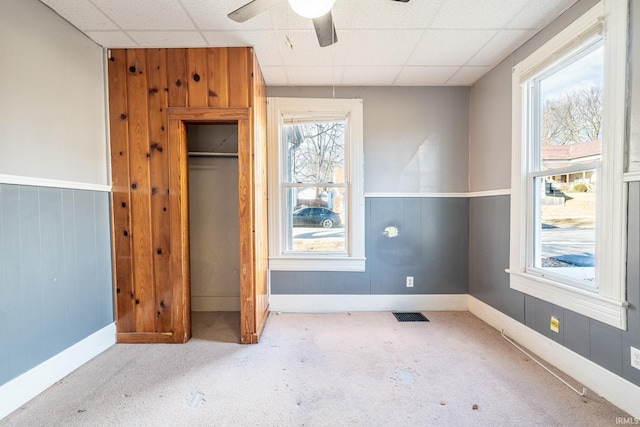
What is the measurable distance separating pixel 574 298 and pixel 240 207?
257cm

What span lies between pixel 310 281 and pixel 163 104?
2.24m

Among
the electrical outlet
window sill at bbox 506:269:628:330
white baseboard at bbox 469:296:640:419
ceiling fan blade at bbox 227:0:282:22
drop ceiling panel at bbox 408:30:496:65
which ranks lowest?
white baseboard at bbox 469:296:640:419

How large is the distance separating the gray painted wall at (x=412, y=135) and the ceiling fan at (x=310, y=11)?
1436mm

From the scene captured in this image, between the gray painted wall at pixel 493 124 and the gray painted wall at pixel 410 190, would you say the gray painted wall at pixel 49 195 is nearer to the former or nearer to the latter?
the gray painted wall at pixel 410 190

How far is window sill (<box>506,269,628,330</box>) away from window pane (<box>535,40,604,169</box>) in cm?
89

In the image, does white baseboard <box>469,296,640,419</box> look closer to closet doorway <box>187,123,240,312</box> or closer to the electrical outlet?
the electrical outlet

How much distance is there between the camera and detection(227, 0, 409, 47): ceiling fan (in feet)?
4.20

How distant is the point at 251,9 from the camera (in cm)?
144

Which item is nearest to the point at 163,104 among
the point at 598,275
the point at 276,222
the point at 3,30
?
the point at 3,30

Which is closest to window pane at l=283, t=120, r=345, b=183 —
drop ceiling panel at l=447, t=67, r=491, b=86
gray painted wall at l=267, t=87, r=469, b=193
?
gray painted wall at l=267, t=87, r=469, b=193

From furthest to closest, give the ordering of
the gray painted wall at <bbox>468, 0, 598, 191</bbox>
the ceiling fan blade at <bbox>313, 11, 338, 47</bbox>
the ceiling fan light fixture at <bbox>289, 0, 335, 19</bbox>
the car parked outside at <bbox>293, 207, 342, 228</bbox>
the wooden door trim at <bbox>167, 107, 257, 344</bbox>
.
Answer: the car parked outside at <bbox>293, 207, 342, 228</bbox>, the gray painted wall at <bbox>468, 0, 598, 191</bbox>, the wooden door trim at <bbox>167, 107, 257, 344</bbox>, the ceiling fan blade at <bbox>313, 11, 338, 47</bbox>, the ceiling fan light fixture at <bbox>289, 0, 335, 19</bbox>

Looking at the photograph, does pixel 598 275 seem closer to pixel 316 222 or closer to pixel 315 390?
pixel 315 390

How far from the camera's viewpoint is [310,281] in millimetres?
3020

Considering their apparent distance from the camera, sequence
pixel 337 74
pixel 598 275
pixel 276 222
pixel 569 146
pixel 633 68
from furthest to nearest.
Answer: pixel 276 222 → pixel 337 74 → pixel 569 146 → pixel 598 275 → pixel 633 68
